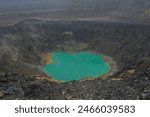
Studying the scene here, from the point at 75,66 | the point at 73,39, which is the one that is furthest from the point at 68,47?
the point at 75,66

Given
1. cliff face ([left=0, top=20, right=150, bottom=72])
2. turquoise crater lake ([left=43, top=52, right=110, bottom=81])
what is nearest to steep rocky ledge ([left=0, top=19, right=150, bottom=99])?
cliff face ([left=0, top=20, right=150, bottom=72])

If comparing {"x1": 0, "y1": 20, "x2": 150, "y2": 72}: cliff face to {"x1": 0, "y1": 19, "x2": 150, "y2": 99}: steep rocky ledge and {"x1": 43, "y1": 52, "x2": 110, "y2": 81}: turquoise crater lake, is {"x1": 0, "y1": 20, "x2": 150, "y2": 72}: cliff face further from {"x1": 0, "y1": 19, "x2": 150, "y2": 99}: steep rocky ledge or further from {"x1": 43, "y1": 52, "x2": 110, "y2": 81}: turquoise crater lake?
{"x1": 43, "y1": 52, "x2": 110, "y2": 81}: turquoise crater lake

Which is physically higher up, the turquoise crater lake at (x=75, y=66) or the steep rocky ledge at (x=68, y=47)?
the steep rocky ledge at (x=68, y=47)

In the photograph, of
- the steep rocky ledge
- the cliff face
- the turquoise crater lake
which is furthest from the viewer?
the cliff face

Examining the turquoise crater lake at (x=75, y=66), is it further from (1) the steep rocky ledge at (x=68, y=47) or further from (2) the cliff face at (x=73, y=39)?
(2) the cliff face at (x=73, y=39)

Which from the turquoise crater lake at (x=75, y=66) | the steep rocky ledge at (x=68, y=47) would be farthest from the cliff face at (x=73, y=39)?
the turquoise crater lake at (x=75, y=66)

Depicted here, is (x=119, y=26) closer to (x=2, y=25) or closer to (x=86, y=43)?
(x=86, y=43)
